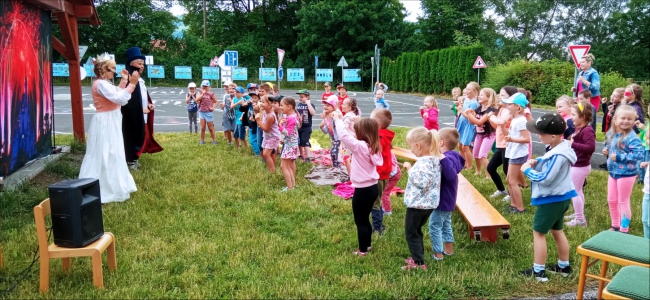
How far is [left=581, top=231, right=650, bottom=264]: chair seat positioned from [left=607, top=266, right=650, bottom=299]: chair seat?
0.68 ft

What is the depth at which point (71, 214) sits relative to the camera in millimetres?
3629

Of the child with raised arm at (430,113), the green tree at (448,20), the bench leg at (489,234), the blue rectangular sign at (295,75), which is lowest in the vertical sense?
the bench leg at (489,234)

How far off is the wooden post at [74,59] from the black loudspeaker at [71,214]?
6.38 meters

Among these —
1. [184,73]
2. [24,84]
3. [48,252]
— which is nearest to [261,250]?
[48,252]

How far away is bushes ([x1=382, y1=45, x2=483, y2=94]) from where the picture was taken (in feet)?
109

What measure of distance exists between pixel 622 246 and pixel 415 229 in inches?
62.3

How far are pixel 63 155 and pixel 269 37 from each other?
47.8 meters

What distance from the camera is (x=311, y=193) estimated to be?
23.4ft

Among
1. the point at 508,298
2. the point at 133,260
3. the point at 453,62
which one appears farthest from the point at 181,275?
the point at 453,62

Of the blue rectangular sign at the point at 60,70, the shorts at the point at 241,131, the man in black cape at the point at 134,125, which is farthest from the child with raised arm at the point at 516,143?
the blue rectangular sign at the point at 60,70

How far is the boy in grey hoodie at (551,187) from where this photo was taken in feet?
13.1

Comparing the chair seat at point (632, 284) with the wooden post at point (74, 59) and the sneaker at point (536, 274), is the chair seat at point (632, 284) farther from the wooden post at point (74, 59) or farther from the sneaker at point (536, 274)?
the wooden post at point (74, 59)

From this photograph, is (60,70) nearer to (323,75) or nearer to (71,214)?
(323,75)

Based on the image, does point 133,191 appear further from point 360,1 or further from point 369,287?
point 360,1
